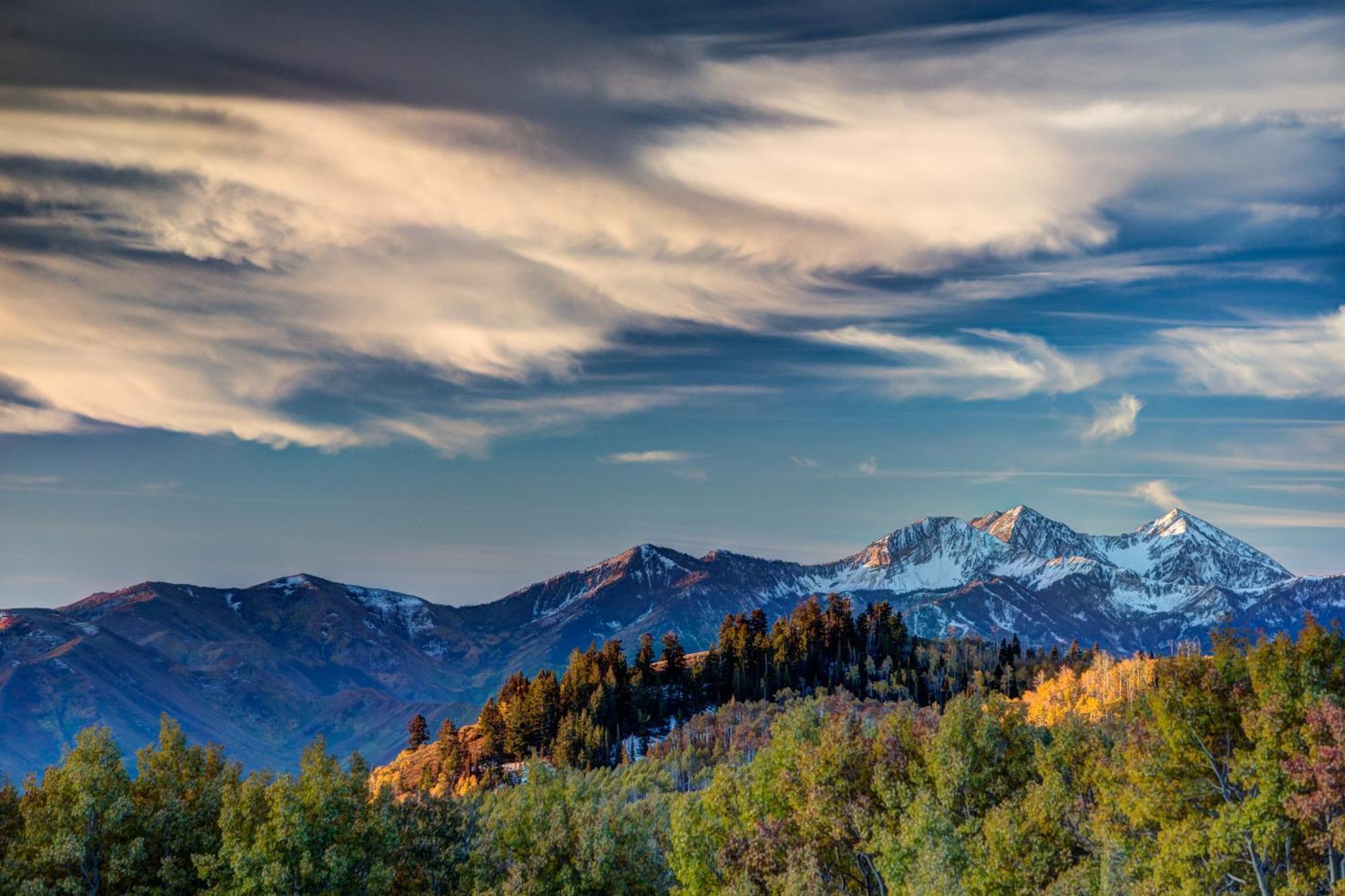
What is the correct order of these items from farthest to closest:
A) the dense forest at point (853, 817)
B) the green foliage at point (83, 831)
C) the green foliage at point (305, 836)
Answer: the green foliage at point (305, 836)
the green foliage at point (83, 831)
the dense forest at point (853, 817)

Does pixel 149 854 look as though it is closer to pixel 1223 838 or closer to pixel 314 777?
pixel 314 777

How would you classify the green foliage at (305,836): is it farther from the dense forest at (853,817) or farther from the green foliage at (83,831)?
the green foliage at (83,831)

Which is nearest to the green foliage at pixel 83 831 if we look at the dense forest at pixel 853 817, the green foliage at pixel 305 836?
the dense forest at pixel 853 817

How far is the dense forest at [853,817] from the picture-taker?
6225cm

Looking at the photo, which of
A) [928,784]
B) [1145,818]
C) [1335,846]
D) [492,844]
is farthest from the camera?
[928,784]

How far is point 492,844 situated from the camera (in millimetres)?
79625

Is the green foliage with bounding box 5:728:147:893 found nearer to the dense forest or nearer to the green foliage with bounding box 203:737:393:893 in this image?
the dense forest

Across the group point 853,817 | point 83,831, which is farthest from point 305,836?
point 853,817

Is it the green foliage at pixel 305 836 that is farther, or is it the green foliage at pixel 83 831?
the green foliage at pixel 305 836

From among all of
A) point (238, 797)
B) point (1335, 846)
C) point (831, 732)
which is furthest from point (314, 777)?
point (1335, 846)

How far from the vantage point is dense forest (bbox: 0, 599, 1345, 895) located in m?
62.2

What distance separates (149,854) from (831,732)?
53.4 meters

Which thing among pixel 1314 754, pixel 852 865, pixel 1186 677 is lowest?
pixel 852 865

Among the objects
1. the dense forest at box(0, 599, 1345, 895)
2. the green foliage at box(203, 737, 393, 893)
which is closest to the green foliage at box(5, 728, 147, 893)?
the dense forest at box(0, 599, 1345, 895)
